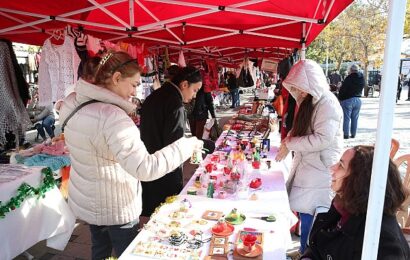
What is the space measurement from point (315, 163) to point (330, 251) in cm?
91

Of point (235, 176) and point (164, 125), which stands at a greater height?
point (164, 125)

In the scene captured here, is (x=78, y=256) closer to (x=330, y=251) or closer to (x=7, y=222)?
(x=7, y=222)

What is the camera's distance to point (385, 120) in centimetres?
85

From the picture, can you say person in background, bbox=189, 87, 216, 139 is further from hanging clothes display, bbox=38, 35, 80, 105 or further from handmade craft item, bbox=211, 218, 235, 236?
handmade craft item, bbox=211, 218, 235, 236

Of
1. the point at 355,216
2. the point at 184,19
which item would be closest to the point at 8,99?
the point at 184,19

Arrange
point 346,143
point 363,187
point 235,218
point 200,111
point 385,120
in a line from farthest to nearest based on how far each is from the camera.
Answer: point 346,143 < point 200,111 < point 235,218 < point 363,187 < point 385,120

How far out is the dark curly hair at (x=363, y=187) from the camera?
1.47 meters

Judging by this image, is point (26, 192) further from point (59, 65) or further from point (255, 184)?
point (255, 184)

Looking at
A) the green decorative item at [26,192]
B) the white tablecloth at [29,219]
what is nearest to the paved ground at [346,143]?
the white tablecloth at [29,219]

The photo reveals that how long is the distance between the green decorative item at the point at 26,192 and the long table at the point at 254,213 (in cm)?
117

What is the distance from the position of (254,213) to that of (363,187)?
1.98 feet

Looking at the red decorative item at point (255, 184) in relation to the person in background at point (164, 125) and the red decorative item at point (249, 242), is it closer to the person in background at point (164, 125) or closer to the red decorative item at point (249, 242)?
the person in background at point (164, 125)

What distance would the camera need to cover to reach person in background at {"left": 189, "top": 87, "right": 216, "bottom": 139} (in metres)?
6.41

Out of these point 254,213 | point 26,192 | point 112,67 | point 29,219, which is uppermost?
point 112,67
